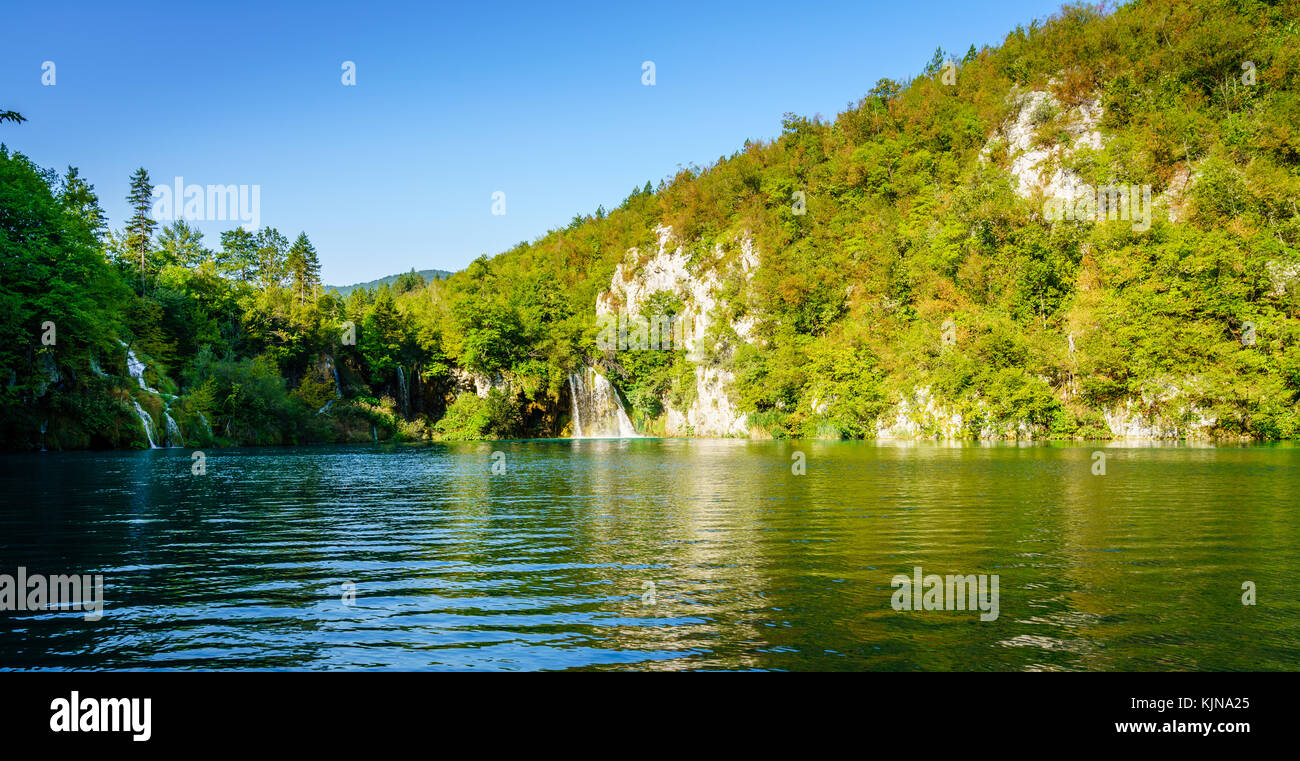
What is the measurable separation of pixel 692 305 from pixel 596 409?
2068 centimetres

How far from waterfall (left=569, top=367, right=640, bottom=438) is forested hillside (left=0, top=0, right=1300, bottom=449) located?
1.85 metres

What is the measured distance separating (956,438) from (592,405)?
1885 inches

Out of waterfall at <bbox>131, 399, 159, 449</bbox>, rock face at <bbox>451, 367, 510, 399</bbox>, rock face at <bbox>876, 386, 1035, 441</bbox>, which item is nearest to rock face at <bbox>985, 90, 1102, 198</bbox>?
rock face at <bbox>876, 386, 1035, 441</bbox>

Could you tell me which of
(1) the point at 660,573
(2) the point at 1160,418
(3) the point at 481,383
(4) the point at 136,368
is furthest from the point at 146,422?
(2) the point at 1160,418

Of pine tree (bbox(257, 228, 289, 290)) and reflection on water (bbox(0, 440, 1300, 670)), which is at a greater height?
pine tree (bbox(257, 228, 289, 290))

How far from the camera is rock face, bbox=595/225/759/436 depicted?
282 ft

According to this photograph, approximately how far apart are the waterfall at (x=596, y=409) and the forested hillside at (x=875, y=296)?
6.08 ft

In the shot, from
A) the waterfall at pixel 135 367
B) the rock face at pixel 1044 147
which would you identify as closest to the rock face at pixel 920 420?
the rock face at pixel 1044 147

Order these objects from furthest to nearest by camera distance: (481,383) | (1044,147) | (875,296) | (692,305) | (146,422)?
(692,305)
(481,383)
(875,296)
(1044,147)
(146,422)

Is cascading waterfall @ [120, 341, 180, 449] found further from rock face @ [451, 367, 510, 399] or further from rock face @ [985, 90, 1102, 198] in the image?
rock face @ [985, 90, 1102, 198]

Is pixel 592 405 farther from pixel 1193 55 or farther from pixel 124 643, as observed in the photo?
pixel 124 643

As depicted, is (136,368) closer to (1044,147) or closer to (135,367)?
(135,367)

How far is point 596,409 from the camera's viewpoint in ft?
302

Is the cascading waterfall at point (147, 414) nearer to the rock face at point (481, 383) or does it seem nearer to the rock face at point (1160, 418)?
the rock face at point (481, 383)
